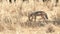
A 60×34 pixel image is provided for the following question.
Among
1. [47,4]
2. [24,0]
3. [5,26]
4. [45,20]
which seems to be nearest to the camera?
[5,26]

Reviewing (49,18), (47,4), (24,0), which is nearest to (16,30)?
(49,18)

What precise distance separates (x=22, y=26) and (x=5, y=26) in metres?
0.53

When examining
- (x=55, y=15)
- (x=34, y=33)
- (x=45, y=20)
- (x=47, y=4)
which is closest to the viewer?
(x=34, y=33)

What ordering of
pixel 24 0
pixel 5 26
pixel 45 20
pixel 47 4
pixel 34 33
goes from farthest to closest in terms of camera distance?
pixel 24 0 < pixel 47 4 < pixel 45 20 < pixel 5 26 < pixel 34 33

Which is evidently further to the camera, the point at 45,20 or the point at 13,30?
the point at 45,20

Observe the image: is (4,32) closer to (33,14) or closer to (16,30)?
(16,30)

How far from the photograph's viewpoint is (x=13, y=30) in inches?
348

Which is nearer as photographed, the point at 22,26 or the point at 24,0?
the point at 22,26

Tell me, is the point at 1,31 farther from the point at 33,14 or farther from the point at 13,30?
the point at 33,14

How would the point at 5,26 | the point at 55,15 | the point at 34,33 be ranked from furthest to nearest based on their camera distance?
the point at 55,15, the point at 5,26, the point at 34,33

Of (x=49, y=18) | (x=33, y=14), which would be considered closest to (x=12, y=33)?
(x=33, y=14)

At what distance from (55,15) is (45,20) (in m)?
1.16

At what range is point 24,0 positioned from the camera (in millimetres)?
15906

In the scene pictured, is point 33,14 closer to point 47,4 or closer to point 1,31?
point 1,31
